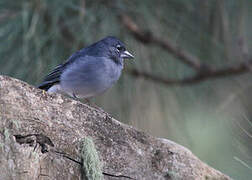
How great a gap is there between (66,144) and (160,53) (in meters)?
2.29

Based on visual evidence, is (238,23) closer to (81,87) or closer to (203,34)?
(203,34)

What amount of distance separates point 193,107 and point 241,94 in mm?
480

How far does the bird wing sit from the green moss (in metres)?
1.52

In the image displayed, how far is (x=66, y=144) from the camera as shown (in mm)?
2016

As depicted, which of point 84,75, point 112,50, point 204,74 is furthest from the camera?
point 204,74

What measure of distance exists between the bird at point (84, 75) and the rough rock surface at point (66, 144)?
1.23 meters

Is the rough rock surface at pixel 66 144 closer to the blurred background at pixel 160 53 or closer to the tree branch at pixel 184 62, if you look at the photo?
the blurred background at pixel 160 53

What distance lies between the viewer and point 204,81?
4.37 metres

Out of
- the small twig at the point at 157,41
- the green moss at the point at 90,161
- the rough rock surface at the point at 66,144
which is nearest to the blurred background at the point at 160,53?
the small twig at the point at 157,41

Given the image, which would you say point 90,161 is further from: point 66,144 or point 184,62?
point 184,62

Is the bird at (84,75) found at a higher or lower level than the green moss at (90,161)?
lower

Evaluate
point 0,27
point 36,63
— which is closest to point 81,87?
point 36,63

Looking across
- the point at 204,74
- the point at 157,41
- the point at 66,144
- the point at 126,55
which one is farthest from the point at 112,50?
the point at 66,144

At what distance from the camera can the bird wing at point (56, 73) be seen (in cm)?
352
